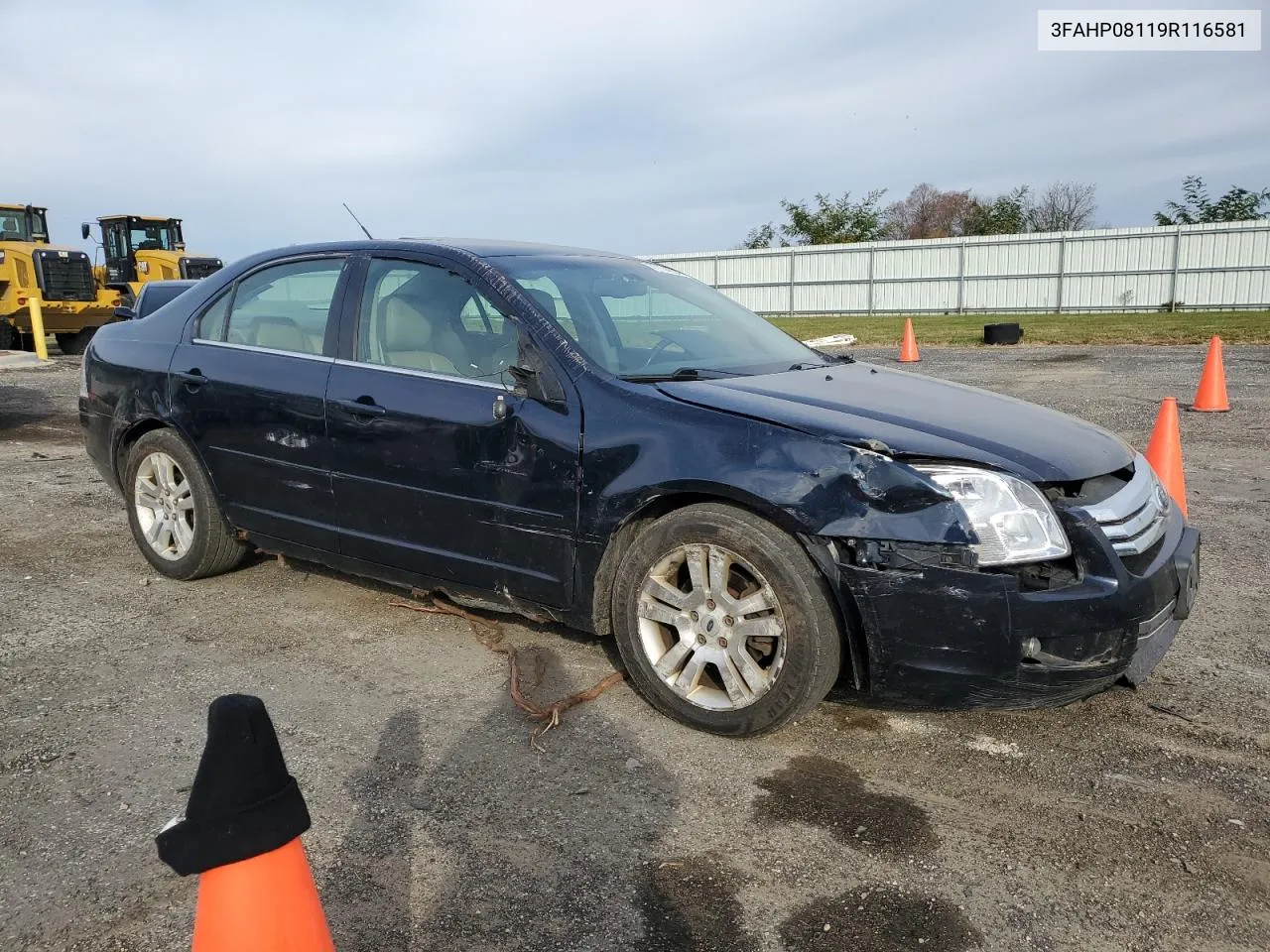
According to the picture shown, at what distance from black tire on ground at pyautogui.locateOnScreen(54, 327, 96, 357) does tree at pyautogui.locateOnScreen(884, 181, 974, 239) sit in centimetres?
5207

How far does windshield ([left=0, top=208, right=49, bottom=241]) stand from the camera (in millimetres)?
20141

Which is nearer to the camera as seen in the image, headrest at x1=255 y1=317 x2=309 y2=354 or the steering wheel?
the steering wheel

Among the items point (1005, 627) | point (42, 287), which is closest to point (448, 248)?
point (1005, 627)

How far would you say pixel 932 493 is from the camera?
2969mm

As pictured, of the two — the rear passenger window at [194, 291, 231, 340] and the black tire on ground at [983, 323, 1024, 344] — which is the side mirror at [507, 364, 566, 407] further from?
the black tire on ground at [983, 323, 1024, 344]

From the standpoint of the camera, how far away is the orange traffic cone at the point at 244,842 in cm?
157

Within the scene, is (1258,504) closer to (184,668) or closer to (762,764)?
(762,764)

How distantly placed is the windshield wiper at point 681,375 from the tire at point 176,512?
2.33 meters

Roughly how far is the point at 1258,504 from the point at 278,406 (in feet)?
19.2

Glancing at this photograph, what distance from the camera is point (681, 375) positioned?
3.75 metres

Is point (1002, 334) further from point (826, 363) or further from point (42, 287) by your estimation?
point (42, 287)

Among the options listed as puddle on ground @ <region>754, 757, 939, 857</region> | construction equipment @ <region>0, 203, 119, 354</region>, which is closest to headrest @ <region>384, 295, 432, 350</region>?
puddle on ground @ <region>754, 757, 939, 857</region>

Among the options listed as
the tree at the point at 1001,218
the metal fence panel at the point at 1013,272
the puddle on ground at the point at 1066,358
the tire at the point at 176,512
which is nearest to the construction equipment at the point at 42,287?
the metal fence panel at the point at 1013,272

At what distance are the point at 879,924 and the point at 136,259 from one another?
23.7m
